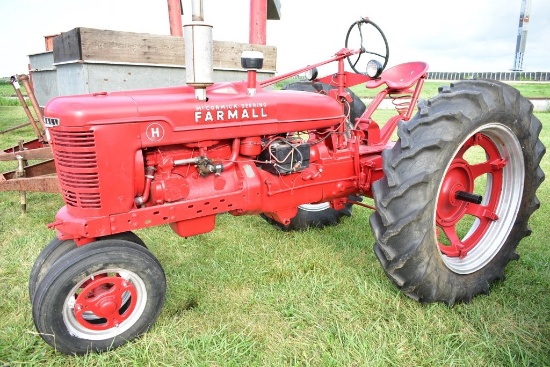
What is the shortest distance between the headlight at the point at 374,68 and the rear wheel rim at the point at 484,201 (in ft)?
2.68

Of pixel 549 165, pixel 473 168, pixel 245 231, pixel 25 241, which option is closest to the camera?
pixel 473 168

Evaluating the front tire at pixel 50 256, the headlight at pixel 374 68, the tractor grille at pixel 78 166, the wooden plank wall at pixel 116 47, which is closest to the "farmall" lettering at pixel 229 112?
the tractor grille at pixel 78 166

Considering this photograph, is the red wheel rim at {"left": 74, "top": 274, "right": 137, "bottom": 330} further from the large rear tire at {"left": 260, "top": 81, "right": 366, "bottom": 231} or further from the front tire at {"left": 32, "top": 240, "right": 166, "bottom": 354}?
the large rear tire at {"left": 260, "top": 81, "right": 366, "bottom": 231}

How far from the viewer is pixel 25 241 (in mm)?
3633

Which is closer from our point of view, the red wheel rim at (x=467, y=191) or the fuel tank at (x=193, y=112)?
the fuel tank at (x=193, y=112)

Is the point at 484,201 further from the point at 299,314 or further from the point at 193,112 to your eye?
the point at 193,112

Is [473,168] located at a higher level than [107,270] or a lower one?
higher

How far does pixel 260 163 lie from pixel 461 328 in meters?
1.53

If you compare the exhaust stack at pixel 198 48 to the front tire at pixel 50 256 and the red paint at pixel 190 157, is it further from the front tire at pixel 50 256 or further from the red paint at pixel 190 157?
the front tire at pixel 50 256

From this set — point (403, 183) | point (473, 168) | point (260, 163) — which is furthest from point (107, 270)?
point (473, 168)

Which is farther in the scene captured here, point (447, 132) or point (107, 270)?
point (447, 132)

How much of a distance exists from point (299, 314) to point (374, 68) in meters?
1.84

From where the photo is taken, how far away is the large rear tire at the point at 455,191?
2406 mm

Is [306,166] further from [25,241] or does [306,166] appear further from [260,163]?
[25,241]
